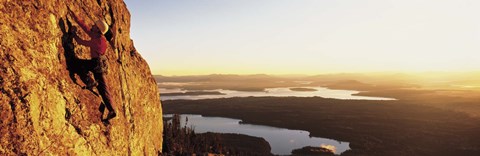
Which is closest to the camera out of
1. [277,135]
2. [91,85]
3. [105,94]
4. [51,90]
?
[51,90]

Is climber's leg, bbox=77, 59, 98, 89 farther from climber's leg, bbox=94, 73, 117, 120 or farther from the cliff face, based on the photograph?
climber's leg, bbox=94, 73, 117, 120

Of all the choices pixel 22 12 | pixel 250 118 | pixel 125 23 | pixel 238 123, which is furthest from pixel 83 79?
pixel 250 118

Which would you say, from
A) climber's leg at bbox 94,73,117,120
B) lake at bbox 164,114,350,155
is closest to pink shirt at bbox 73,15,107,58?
climber's leg at bbox 94,73,117,120

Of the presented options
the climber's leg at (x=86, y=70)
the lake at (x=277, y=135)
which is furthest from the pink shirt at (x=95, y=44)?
the lake at (x=277, y=135)

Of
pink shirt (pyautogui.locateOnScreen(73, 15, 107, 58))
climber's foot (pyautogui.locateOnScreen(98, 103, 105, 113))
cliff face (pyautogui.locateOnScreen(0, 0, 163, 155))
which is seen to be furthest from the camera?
climber's foot (pyautogui.locateOnScreen(98, 103, 105, 113))

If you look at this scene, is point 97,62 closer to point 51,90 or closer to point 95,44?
point 95,44

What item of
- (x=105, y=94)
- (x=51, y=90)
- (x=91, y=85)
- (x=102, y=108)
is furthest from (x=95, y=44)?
(x=51, y=90)

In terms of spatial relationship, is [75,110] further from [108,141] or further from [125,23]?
[125,23]
